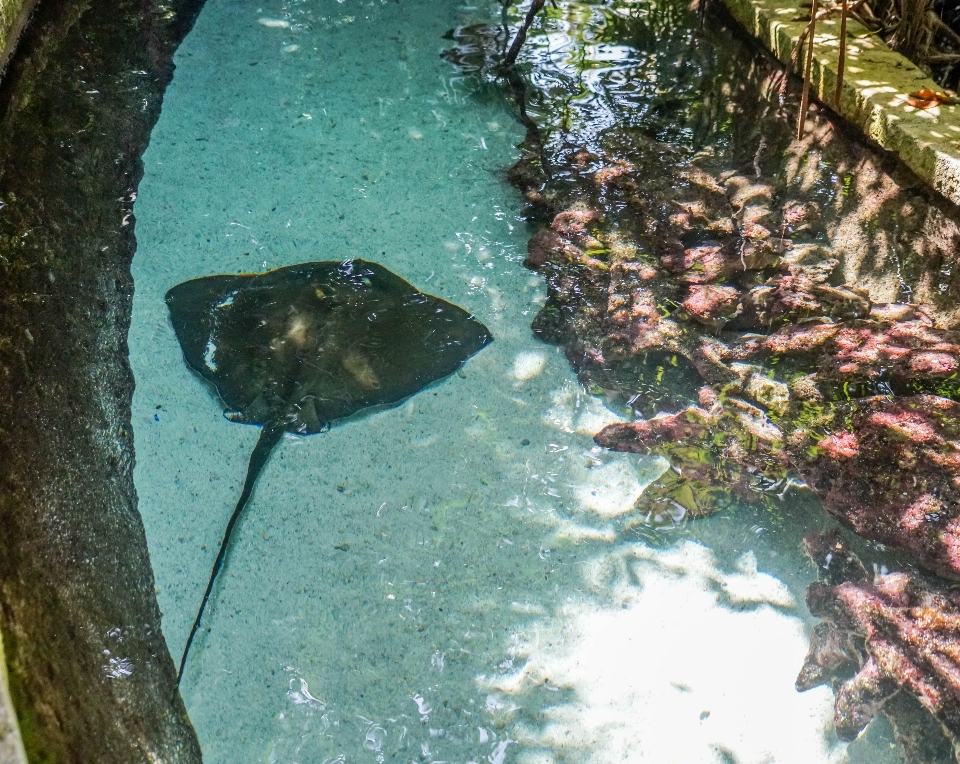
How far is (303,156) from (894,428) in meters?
4.52

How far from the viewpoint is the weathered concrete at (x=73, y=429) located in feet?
7.79

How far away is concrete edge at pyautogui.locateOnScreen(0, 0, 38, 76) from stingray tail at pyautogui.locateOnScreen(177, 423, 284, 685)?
3564 mm

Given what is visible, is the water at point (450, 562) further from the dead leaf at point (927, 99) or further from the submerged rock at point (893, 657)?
the dead leaf at point (927, 99)

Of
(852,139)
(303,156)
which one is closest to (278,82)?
(303,156)

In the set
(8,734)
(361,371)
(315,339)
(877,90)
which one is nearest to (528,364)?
(361,371)

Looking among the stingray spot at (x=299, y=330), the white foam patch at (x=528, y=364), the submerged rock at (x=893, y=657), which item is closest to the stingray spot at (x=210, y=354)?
the stingray spot at (x=299, y=330)

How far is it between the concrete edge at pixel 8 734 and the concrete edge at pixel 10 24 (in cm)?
474

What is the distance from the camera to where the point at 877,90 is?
426cm

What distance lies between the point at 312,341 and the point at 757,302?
2.72 m

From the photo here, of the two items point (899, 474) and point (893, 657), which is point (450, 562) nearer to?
point (893, 657)

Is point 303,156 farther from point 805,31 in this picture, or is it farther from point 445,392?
point 805,31

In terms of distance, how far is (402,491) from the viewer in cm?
376

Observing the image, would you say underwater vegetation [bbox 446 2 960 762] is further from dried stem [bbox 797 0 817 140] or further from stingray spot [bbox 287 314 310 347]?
stingray spot [bbox 287 314 310 347]

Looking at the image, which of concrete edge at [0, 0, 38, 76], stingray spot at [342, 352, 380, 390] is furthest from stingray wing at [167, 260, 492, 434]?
concrete edge at [0, 0, 38, 76]
